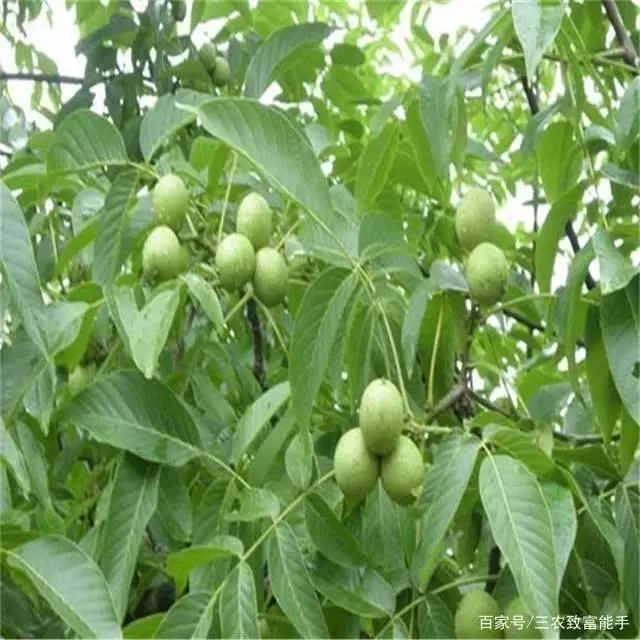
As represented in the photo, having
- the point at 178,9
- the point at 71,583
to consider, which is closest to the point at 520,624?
the point at 71,583

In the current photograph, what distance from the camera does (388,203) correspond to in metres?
1.29

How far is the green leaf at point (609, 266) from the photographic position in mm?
903

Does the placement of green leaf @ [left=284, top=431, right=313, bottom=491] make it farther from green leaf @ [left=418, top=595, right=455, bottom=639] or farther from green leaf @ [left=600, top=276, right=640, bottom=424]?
green leaf @ [left=600, top=276, right=640, bottom=424]

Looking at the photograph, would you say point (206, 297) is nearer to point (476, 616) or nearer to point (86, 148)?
point (86, 148)

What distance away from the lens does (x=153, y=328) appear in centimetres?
96

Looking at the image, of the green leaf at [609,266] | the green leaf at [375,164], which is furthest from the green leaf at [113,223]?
the green leaf at [609,266]

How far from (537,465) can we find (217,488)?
0.97 ft

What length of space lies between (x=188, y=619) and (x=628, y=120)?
0.55 meters

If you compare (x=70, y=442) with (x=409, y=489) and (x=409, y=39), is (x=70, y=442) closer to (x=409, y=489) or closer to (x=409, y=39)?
(x=409, y=489)

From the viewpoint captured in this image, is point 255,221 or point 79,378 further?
point 79,378

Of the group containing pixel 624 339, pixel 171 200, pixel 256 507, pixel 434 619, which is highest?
pixel 171 200

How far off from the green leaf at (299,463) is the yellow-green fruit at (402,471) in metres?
0.08

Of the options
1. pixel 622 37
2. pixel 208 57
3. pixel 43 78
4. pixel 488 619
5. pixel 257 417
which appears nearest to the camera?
pixel 488 619

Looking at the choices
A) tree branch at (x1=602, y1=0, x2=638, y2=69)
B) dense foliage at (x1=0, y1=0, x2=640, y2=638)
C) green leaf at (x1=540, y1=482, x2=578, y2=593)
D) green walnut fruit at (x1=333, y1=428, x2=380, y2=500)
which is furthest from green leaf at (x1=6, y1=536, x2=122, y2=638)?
A: tree branch at (x1=602, y1=0, x2=638, y2=69)
